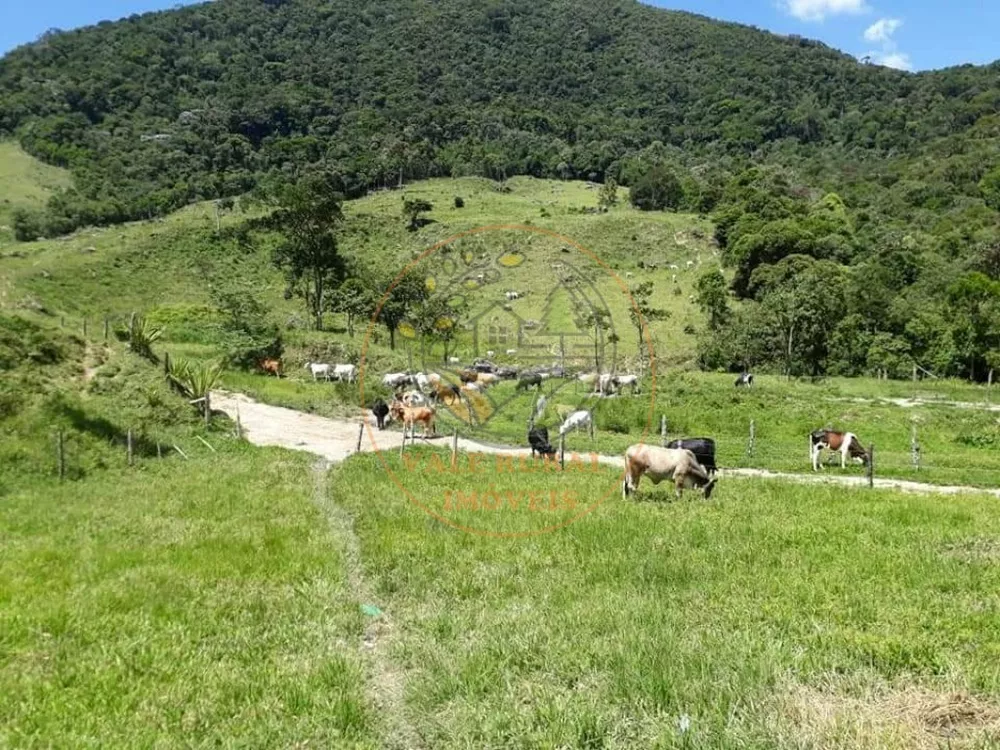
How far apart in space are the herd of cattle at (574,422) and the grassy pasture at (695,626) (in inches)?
68.6

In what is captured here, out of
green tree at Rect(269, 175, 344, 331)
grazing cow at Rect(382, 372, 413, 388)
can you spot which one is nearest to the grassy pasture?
grazing cow at Rect(382, 372, 413, 388)

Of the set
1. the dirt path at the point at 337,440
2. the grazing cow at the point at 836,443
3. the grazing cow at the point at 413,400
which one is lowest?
the dirt path at the point at 337,440

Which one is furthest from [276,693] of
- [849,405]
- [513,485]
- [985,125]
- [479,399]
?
[985,125]

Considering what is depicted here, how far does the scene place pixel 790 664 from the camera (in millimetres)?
6352

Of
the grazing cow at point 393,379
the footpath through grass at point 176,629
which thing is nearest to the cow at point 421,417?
the grazing cow at point 393,379

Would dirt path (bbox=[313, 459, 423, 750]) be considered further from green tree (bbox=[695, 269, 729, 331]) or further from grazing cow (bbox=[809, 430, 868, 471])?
green tree (bbox=[695, 269, 729, 331])

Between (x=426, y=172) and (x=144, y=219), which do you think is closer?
(x=144, y=219)

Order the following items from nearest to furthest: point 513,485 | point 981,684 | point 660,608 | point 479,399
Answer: point 981,684 < point 660,608 < point 479,399 < point 513,485

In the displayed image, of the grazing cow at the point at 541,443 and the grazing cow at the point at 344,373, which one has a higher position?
the grazing cow at the point at 344,373

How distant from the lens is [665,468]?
577 inches

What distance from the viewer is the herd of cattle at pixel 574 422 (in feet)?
41.5

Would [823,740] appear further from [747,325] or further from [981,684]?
[747,325]

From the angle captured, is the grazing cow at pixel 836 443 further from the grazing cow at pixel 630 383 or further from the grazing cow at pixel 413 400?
the grazing cow at pixel 630 383

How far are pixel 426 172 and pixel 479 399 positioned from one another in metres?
137
